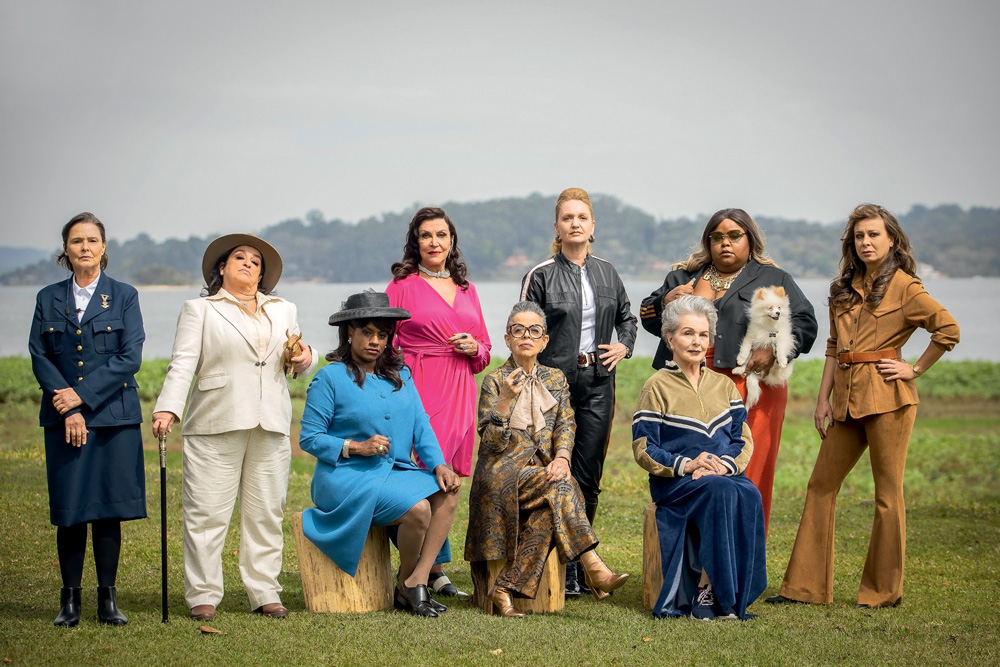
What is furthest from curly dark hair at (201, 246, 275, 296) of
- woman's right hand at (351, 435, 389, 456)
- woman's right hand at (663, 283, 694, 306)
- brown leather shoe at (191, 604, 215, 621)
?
woman's right hand at (663, 283, 694, 306)

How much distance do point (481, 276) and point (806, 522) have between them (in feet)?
130


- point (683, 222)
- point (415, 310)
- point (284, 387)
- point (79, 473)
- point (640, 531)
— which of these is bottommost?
point (640, 531)

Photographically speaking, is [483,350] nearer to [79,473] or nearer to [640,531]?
[79,473]

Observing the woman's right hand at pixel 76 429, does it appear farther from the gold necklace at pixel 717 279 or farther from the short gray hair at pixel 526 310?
the gold necklace at pixel 717 279

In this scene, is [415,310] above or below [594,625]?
above

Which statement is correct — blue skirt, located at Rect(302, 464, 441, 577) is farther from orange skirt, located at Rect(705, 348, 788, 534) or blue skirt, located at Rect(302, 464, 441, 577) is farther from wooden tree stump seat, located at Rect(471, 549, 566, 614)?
orange skirt, located at Rect(705, 348, 788, 534)

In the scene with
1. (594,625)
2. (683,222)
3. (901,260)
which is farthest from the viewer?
(683,222)

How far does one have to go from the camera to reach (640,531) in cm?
802

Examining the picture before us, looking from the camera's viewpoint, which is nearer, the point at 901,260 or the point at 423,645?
the point at 423,645

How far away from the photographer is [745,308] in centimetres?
568

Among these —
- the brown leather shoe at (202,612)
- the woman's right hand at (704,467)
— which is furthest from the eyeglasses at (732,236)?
the brown leather shoe at (202,612)

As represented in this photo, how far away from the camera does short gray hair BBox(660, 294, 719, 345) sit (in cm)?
536

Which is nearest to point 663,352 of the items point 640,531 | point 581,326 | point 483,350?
point 581,326

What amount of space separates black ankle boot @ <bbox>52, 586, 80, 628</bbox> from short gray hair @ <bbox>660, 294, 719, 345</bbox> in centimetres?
328
